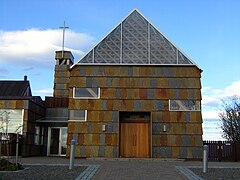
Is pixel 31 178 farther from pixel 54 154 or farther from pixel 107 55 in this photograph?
pixel 54 154

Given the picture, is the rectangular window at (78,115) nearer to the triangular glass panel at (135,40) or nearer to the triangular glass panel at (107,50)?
the triangular glass panel at (107,50)

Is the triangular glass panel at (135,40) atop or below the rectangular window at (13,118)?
atop

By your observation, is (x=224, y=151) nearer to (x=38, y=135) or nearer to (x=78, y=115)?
(x=78, y=115)

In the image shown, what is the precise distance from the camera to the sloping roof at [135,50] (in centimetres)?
2180

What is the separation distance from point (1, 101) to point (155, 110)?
9.88 m

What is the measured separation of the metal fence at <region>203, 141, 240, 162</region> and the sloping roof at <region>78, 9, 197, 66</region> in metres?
5.56

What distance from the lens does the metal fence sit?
22.5 metres

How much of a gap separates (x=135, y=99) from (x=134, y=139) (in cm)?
235

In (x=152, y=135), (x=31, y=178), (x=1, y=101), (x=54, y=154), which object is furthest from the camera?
(x=54, y=154)

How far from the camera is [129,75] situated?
70.8 feet

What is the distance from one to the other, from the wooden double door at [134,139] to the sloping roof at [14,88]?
1460 centimetres

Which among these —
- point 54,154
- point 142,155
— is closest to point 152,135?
point 142,155

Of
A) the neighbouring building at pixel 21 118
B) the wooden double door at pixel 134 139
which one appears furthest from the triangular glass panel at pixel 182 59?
the neighbouring building at pixel 21 118

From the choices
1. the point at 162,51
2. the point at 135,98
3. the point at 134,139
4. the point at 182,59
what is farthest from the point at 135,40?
the point at 134,139
